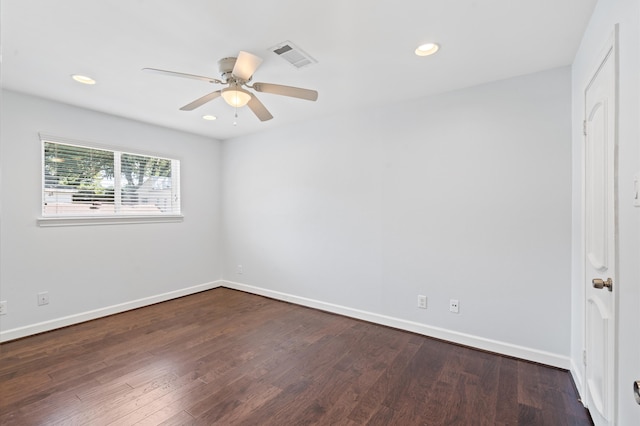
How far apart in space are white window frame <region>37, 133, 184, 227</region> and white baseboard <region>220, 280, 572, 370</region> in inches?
77.2

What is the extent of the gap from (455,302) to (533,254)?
799 millimetres

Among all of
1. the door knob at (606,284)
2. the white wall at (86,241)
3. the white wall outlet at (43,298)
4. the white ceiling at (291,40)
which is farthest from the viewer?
the white wall outlet at (43,298)

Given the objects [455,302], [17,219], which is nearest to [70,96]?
[17,219]

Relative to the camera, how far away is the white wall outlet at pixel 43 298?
3106 mm

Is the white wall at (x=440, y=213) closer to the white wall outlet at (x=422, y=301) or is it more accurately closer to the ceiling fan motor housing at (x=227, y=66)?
the white wall outlet at (x=422, y=301)

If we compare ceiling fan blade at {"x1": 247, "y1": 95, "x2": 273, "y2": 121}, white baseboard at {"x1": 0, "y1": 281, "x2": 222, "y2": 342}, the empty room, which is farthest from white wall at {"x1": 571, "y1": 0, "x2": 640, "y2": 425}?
white baseboard at {"x1": 0, "y1": 281, "x2": 222, "y2": 342}

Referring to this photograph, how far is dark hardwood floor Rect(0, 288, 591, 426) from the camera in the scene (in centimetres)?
187

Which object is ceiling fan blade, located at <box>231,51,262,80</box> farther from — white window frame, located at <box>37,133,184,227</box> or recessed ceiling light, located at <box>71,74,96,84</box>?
white window frame, located at <box>37,133,184,227</box>

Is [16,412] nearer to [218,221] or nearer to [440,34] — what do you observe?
[218,221]

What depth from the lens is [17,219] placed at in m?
2.96

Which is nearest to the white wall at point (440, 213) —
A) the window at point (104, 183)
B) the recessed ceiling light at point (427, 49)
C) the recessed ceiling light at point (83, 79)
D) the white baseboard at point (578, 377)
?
the white baseboard at point (578, 377)

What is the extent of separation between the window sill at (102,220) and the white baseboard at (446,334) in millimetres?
1871

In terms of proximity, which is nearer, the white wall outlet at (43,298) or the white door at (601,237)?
the white door at (601,237)

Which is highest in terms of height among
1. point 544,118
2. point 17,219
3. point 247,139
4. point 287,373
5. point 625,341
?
point 247,139
